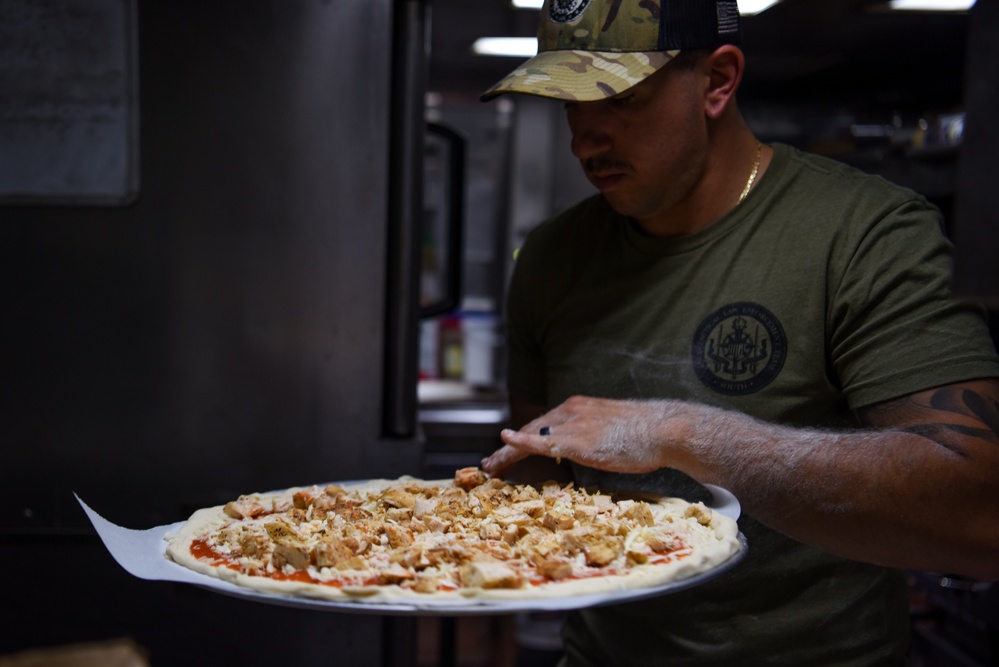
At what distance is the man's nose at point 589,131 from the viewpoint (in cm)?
145

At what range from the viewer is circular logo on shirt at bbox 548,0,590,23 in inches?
56.8

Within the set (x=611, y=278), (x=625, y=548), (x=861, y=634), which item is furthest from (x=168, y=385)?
(x=861, y=634)

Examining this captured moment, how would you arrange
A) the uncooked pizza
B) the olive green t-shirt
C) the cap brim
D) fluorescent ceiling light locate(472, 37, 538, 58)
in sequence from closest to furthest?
the uncooked pizza → the olive green t-shirt → the cap brim → fluorescent ceiling light locate(472, 37, 538, 58)

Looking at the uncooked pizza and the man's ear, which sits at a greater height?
the man's ear

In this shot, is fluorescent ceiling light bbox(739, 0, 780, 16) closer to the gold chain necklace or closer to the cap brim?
the gold chain necklace

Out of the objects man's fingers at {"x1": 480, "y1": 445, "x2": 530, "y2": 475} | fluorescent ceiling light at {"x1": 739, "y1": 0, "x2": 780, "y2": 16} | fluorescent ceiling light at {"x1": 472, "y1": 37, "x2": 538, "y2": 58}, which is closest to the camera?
man's fingers at {"x1": 480, "y1": 445, "x2": 530, "y2": 475}

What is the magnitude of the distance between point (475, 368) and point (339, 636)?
2076 mm

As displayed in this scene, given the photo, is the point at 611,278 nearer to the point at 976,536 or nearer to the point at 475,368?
the point at 976,536

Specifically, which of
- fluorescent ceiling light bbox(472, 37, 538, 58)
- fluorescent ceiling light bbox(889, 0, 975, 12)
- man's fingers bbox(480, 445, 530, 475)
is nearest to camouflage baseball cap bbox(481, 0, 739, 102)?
man's fingers bbox(480, 445, 530, 475)

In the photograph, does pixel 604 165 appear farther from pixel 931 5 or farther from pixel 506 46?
pixel 506 46

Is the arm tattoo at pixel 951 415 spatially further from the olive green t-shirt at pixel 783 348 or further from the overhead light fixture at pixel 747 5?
the overhead light fixture at pixel 747 5

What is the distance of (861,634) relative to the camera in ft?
4.49

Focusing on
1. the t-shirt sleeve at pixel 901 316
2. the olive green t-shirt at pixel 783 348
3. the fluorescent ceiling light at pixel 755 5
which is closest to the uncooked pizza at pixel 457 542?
the olive green t-shirt at pixel 783 348

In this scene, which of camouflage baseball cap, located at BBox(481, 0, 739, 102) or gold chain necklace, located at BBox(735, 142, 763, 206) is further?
gold chain necklace, located at BBox(735, 142, 763, 206)
